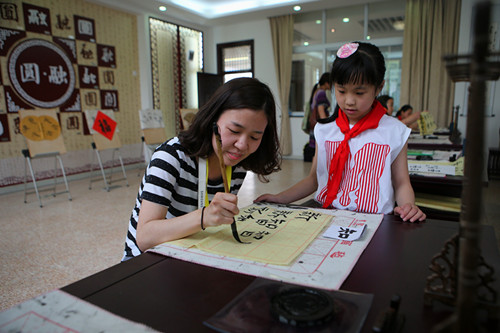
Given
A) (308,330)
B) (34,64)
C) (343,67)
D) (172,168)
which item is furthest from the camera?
(34,64)

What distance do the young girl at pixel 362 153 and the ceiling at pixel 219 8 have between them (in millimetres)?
4820

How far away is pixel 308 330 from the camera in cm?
42

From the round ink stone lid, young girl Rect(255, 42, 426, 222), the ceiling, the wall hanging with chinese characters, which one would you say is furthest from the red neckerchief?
the ceiling

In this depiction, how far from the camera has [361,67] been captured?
3.41 ft

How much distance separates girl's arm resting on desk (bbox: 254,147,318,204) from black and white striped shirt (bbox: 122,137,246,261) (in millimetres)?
172

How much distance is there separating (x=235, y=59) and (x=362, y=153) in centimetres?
617

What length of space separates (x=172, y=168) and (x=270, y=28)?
19.9ft

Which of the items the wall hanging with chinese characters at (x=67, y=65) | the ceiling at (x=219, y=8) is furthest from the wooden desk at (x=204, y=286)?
the ceiling at (x=219, y=8)

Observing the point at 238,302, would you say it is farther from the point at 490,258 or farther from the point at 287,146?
the point at 287,146

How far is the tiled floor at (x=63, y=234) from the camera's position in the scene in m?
1.94

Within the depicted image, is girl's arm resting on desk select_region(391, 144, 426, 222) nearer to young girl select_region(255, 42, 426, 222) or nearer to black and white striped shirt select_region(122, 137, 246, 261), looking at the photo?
young girl select_region(255, 42, 426, 222)

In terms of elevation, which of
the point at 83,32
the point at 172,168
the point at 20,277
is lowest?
the point at 20,277

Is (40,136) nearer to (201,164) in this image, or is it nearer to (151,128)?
(151,128)

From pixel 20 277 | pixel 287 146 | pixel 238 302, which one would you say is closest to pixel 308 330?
pixel 238 302
